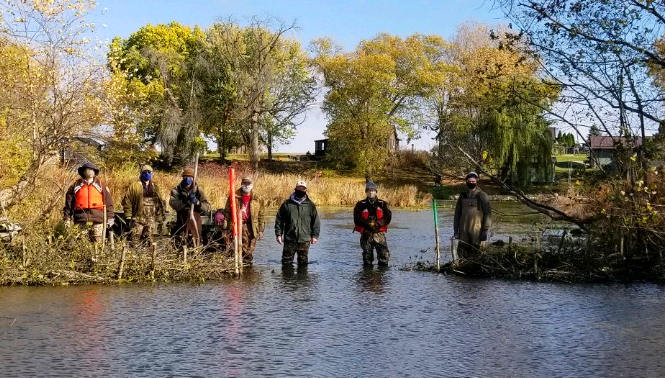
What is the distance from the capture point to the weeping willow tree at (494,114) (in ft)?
57.2

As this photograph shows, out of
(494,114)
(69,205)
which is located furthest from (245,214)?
(494,114)

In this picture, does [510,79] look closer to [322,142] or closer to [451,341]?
[451,341]

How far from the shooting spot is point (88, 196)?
15.7 m

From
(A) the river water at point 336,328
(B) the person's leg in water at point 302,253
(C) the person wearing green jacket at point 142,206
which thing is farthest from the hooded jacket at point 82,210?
(B) the person's leg in water at point 302,253

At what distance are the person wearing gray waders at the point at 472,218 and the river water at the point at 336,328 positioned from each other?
0.92 metres

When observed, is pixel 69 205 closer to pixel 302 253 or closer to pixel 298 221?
pixel 298 221

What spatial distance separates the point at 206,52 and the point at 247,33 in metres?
4.19

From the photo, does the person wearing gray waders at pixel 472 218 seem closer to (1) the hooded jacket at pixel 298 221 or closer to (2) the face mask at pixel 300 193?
(1) the hooded jacket at pixel 298 221

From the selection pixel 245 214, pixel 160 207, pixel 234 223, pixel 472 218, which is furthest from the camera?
pixel 160 207

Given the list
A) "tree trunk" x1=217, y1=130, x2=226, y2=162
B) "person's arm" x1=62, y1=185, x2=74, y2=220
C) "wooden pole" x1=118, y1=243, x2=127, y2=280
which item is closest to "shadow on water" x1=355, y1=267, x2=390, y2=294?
"wooden pole" x1=118, y1=243, x2=127, y2=280

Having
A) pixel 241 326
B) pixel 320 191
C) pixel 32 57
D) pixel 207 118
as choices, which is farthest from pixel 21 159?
pixel 207 118

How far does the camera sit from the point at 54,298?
12.6 m

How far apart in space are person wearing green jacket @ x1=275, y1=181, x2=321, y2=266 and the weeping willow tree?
3.91 meters

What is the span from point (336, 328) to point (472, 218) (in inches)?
243
